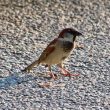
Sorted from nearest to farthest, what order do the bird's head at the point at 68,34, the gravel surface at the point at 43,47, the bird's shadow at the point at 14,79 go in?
the gravel surface at the point at 43,47, the bird's shadow at the point at 14,79, the bird's head at the point at 68,34

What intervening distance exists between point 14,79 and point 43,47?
3.44 feet

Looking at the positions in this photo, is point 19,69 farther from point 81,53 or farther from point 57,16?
point 57,16

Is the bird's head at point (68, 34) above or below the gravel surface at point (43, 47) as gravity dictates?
above

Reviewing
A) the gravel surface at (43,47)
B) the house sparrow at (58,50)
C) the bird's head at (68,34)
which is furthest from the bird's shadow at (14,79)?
the bird's head at (68,34)

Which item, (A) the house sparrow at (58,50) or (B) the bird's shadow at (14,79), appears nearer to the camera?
(B) the bird's shadow at (14,79)

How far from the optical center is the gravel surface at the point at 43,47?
17.2ft

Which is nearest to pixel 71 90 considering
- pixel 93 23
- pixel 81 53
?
pixel 81 53

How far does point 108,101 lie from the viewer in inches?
206

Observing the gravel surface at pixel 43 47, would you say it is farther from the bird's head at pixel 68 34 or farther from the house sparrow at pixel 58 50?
the bird's head at pixel 68 34

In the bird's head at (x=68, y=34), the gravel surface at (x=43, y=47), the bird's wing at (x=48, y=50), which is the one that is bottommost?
the gravel surface at (x=43, y=47)

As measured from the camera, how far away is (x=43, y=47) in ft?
21.8

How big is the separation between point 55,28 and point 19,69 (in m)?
1.58

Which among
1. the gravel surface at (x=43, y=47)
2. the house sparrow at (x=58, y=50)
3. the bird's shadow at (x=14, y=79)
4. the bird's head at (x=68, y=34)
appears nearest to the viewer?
the gravel surface at (x=43, y=47)

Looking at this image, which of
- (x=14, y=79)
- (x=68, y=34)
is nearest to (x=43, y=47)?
(x=68, y=34)
